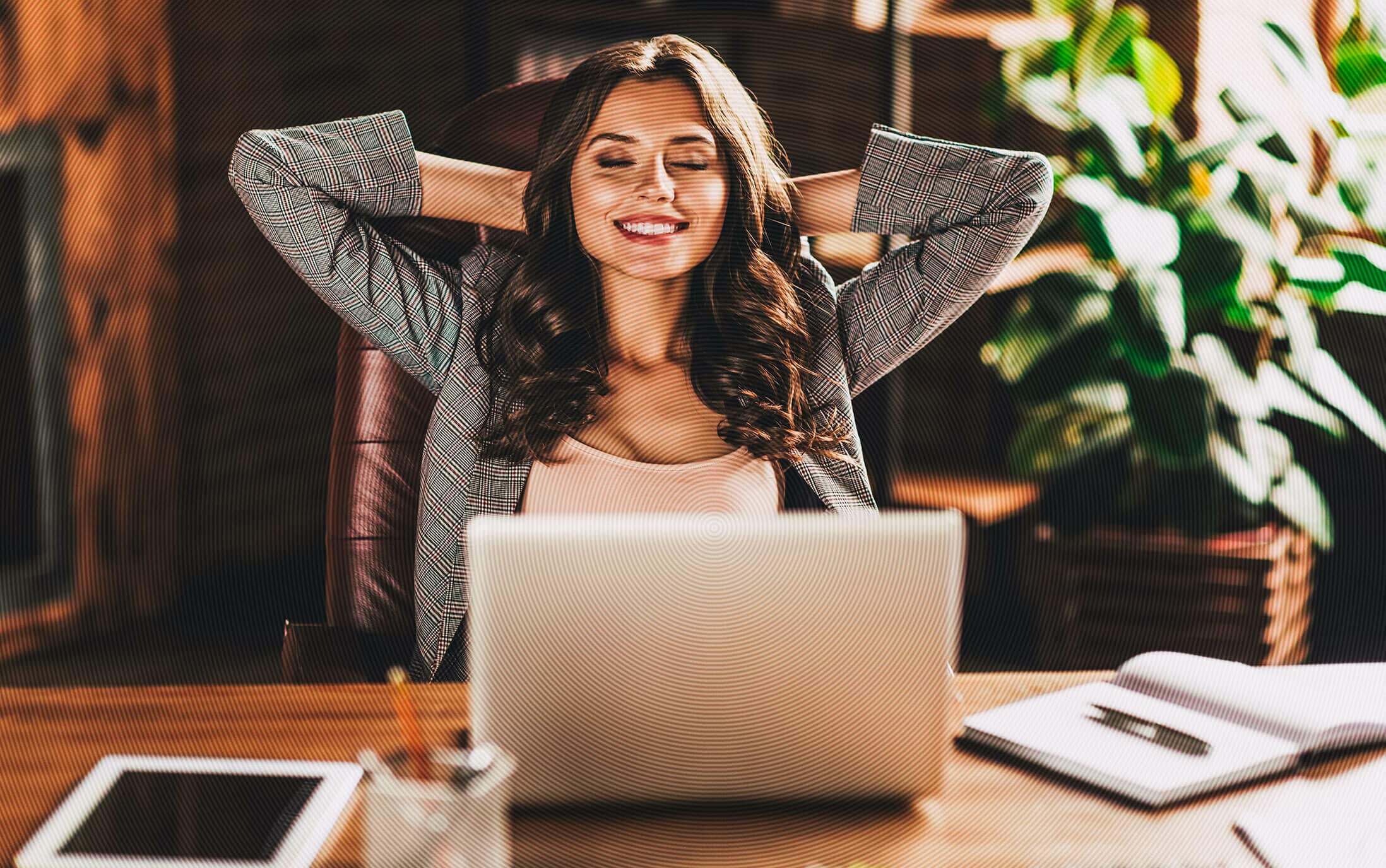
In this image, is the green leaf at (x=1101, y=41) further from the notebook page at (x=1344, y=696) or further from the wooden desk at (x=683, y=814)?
the wooden desk at (x=683, y=814)

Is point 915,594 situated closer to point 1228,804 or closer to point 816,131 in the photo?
point 1228,804

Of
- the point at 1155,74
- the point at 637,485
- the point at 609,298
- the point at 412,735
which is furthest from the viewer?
the point at 1155,74

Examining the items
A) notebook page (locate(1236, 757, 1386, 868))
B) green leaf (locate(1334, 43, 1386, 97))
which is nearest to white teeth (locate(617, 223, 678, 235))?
notebook page (locate(1236, 757, 1386, 868))

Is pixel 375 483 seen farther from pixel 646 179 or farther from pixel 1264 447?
pixel 1264 447

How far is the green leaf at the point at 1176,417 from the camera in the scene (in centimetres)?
262

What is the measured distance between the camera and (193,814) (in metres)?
0.88

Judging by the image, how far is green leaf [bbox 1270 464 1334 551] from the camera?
2.69 meters

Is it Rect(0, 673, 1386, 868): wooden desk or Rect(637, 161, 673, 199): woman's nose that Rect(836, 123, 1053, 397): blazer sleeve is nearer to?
Rect(637, 161, 673, 199): woman's nose

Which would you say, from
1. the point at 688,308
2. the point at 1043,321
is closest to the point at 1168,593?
the point at 1043,321

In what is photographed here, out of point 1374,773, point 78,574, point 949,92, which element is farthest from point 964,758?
point 78,574

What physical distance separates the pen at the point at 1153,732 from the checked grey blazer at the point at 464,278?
55 centimetres

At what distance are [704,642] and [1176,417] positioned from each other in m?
2.05

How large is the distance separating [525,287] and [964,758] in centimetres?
83

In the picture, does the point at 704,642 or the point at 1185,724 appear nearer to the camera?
the point at 704,642
